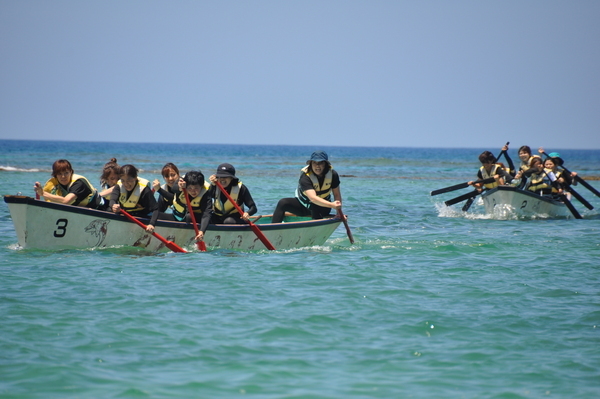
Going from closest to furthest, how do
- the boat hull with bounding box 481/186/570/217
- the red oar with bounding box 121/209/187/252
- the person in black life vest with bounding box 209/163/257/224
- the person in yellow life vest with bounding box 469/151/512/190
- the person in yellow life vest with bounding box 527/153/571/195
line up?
1. the red oar with bounding box 121/209/187/252
2. the person in black life vest with bounding box 209/163/257/224
3. the boat hull with bounding box 481/186/570/217
4. the person in yellow life vest with bounding box 469/151/512/190
5. the person in yellow life vest with bounding box 527/153/571/195

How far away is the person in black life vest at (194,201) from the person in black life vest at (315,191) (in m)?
1.41

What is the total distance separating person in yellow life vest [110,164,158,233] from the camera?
10.1 meters

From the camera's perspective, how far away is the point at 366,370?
561cm

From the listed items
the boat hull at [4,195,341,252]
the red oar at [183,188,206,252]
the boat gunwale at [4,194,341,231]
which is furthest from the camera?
the red oar at [183,188,206,252]

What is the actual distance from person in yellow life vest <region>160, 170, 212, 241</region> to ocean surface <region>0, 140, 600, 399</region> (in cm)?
57

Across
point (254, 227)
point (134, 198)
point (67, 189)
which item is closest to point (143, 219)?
point (134, 198)

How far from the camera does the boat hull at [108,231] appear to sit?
9688mm

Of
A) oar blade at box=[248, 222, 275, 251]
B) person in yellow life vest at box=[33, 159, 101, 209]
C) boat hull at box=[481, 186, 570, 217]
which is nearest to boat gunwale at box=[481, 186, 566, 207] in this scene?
boat hull at box=[481, 186, 570, 217]

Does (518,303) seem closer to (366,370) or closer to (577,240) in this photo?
(366,370)

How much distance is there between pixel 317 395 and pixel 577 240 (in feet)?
31.5

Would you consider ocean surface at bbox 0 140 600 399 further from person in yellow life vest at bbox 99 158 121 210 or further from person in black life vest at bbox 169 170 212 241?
person in yellow life vest at bbox 99 158 121 210

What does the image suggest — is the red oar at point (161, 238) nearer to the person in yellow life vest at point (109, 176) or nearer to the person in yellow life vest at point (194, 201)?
the person in yellow life vest at point (194, 201)

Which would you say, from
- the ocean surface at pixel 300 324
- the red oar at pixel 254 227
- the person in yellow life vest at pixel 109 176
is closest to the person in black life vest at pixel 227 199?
the red oar at pixel 254 227

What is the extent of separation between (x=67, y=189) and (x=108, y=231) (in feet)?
2.87
